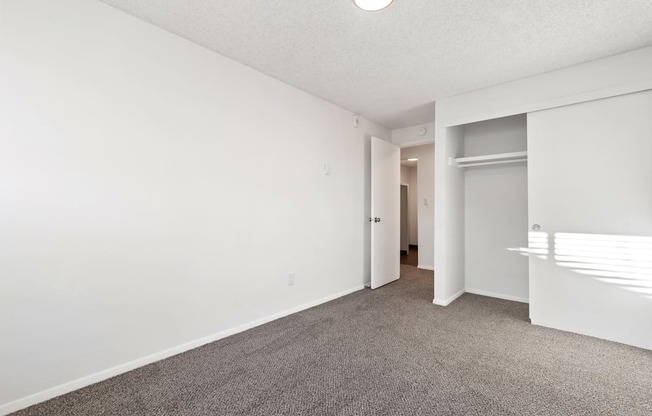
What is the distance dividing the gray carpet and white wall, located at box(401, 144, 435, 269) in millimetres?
2779

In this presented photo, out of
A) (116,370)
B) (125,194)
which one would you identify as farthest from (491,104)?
(116,370)

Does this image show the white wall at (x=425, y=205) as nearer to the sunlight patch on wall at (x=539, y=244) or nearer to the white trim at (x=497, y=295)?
the white trim at (x=497, y=295)

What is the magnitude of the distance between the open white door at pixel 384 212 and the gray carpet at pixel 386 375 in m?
1.35

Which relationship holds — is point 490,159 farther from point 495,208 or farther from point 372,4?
point 372,4

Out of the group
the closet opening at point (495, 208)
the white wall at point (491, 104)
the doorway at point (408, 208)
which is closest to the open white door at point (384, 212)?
the white wall at point (491, 104)

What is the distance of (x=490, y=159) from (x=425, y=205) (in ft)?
7.92

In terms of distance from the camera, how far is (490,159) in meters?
3.53

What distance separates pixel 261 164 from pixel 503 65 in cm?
256

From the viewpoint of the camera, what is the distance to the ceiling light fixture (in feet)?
6.09

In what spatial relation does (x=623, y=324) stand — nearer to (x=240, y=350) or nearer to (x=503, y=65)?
(x=503, y=65)

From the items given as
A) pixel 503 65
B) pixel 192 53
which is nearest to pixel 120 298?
pixel 192 53

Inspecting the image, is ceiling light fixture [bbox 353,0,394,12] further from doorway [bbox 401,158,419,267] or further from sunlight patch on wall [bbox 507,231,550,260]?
doorway [bbox 401,158,419,267]

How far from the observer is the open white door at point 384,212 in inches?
162

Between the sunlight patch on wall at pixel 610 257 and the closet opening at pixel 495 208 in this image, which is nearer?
the sunlight patch on wall at pixel 610 257
